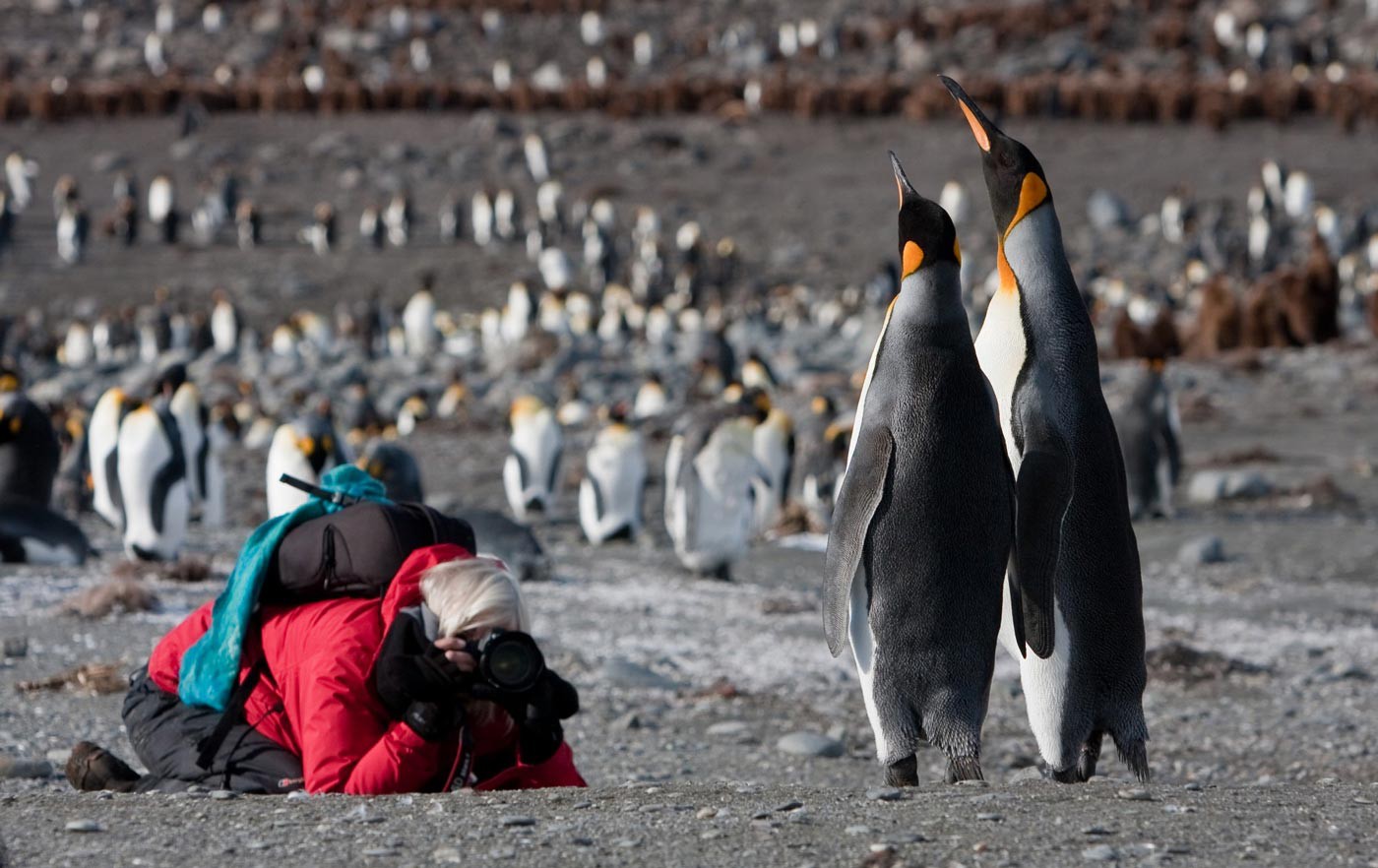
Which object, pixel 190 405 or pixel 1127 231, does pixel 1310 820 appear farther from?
pixel 1127 231

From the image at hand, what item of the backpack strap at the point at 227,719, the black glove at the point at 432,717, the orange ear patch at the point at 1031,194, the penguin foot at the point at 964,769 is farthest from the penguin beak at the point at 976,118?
the backpack strap at the point at 227,719

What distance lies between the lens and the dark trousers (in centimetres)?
361

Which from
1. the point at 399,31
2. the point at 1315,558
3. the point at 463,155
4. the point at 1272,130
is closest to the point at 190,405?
the point at 1315,558

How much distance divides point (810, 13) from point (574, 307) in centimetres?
3012

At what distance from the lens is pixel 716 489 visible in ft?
32.1

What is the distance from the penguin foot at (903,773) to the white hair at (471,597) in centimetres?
92

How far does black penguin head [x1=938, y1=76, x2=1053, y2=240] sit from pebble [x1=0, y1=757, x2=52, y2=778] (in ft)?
8.56

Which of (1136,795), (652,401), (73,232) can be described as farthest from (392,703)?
(73,232)

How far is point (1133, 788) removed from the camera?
346 cm

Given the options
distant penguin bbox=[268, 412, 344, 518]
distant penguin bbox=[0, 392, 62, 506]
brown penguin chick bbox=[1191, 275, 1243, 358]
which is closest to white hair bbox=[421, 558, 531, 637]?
distant penguin bbox=[268, 412, 344, 518]

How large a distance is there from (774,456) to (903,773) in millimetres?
8222

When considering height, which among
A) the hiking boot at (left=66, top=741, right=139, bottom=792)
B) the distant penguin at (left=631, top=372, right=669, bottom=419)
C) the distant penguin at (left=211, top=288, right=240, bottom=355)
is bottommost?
the distant penguin at (left=631, top=372, right=669, bottom=419)

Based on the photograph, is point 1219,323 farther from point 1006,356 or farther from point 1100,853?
point 1100,853

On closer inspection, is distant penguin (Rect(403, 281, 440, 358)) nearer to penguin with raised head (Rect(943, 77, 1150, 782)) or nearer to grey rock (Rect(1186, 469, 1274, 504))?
grey rock (Rect(1186, 469, 1274, 504))
